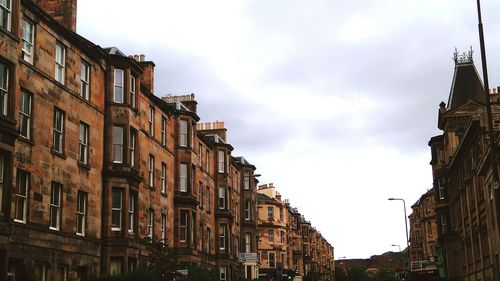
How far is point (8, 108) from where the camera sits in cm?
2397

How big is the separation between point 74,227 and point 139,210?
23.2 ft

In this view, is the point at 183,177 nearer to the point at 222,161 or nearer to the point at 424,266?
the point at 222,161

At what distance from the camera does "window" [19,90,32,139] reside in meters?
27.0

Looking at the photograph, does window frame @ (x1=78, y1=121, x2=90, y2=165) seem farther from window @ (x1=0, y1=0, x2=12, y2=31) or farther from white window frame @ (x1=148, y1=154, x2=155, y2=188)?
window @ (x1=0, y1=0, x2=12, y2=31)

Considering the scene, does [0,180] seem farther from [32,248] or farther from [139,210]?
[139,210]

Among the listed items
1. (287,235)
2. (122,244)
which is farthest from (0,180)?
(287,235)

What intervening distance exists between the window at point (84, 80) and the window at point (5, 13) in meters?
8.23

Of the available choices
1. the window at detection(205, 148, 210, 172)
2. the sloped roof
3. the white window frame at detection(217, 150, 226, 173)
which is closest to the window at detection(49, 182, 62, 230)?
the window at detection(205, 148, 210, 172)

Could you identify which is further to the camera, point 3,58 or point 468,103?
point 468,103

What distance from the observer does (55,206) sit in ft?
96.4

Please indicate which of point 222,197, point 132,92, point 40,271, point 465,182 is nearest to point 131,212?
point 132,92

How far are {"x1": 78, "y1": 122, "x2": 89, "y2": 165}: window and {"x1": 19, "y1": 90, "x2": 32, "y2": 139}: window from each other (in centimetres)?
508

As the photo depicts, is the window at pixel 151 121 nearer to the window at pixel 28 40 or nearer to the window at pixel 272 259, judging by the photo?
the window at pixel 28 40

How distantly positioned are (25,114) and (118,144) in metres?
8.82
